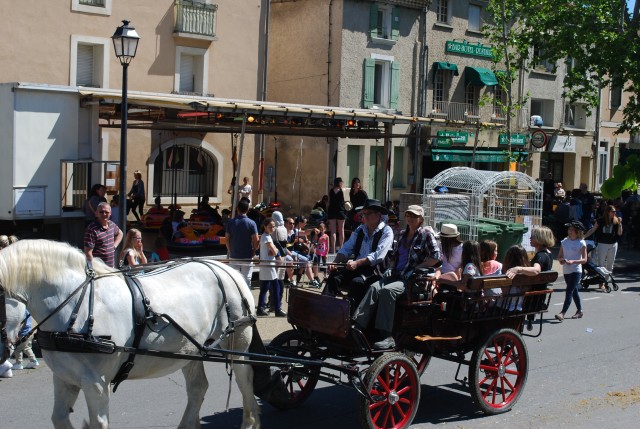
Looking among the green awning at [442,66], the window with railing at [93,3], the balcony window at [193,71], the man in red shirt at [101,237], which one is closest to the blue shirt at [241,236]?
the man in red shirt at [101,237]

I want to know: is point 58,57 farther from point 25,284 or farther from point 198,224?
Answer: point 25,284

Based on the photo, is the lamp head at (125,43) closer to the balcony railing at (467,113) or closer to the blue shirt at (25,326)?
the blue shirt at (25,326)

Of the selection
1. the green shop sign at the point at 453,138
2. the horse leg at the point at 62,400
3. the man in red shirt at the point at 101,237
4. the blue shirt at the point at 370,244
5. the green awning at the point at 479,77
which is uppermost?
the green awning at the point at 479,77

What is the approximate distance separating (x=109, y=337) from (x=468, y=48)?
3120cm

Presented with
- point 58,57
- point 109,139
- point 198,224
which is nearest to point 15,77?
point 58,57

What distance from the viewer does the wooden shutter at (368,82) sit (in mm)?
31719

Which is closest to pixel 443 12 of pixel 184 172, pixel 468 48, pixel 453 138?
pixel 468 48

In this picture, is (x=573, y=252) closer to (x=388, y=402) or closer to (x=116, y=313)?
Result: (x=388, y=402)

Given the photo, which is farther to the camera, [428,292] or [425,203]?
[425,203]

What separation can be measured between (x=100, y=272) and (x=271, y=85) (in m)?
26.2

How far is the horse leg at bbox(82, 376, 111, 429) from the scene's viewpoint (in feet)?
21.4

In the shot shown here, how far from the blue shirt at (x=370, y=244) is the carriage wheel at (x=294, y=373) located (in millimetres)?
1031

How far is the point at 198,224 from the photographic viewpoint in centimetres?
1995

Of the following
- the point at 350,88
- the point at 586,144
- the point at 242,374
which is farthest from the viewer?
the point at 586,144
